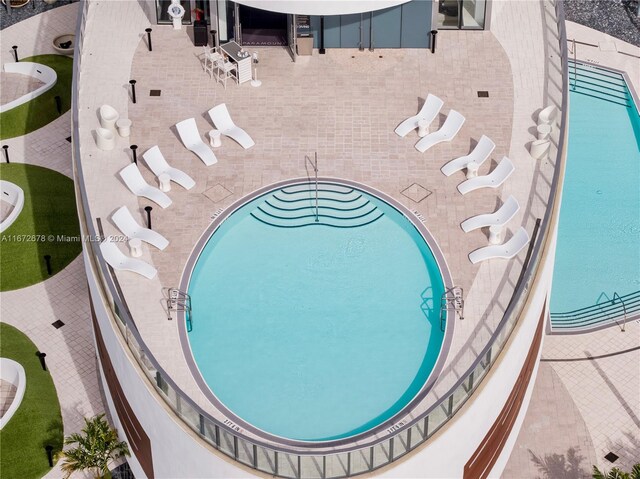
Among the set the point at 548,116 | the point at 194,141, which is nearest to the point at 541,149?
the point at 548,116

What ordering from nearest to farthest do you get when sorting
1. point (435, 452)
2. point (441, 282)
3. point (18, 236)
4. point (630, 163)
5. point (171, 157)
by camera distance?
1. point (435, 452)
2. point (441, 282)
3. point (171, 157)
4. point (18, 236)
5. point (630, 163)

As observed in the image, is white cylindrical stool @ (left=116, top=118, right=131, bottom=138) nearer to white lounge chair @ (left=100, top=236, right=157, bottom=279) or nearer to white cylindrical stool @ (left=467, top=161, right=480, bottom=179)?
white lounge chair @ (left=100, top=236, right=157, bottom=279)

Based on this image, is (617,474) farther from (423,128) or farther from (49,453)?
(49,453)

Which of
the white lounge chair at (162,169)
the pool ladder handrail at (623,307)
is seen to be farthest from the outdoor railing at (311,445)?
the pool ladder handrail at (623,307)

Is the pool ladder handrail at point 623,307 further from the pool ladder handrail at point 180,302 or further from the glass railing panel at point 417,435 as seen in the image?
the pool ladder handrail at point 180,302

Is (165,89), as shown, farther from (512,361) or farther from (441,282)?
(512,361)

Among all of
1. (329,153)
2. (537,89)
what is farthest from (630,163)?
(329,153)
